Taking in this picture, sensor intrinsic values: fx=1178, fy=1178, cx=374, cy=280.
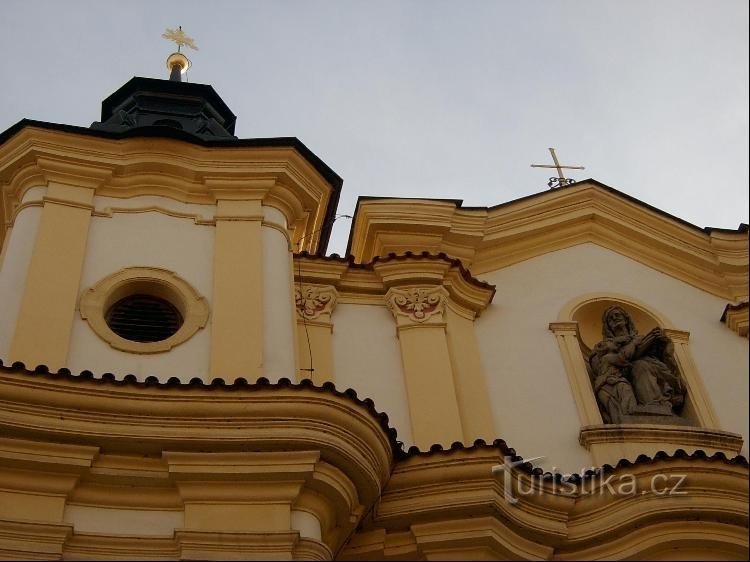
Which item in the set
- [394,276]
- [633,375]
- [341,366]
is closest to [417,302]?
[394,276]

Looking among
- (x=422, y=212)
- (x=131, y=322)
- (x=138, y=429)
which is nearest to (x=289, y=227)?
(x=422, y=212)

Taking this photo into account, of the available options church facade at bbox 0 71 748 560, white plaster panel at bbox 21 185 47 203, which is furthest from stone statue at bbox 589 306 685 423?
white plaster panel at bbox 21 185 47 203

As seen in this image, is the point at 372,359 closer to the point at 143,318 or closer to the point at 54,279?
the point at 143,318

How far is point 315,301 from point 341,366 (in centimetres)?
94

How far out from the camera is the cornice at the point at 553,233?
13.3 m

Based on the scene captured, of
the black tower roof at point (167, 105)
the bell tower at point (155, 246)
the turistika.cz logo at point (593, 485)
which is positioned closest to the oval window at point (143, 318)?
the bell tower at point (155, 246)

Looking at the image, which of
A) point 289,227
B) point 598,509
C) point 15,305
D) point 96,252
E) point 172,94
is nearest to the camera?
point 598,509

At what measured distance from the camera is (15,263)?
11.0 m

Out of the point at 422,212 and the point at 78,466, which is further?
the point at 422,212

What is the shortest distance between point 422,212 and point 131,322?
12.9 feet

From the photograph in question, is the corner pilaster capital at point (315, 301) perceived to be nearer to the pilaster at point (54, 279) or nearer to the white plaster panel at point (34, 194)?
the pilaster at point (54, 279)

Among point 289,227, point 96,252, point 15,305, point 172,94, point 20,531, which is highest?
point 172,94

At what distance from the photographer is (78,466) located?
8.51 metres

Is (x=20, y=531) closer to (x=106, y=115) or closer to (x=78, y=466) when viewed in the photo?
(x=78, y=466)
